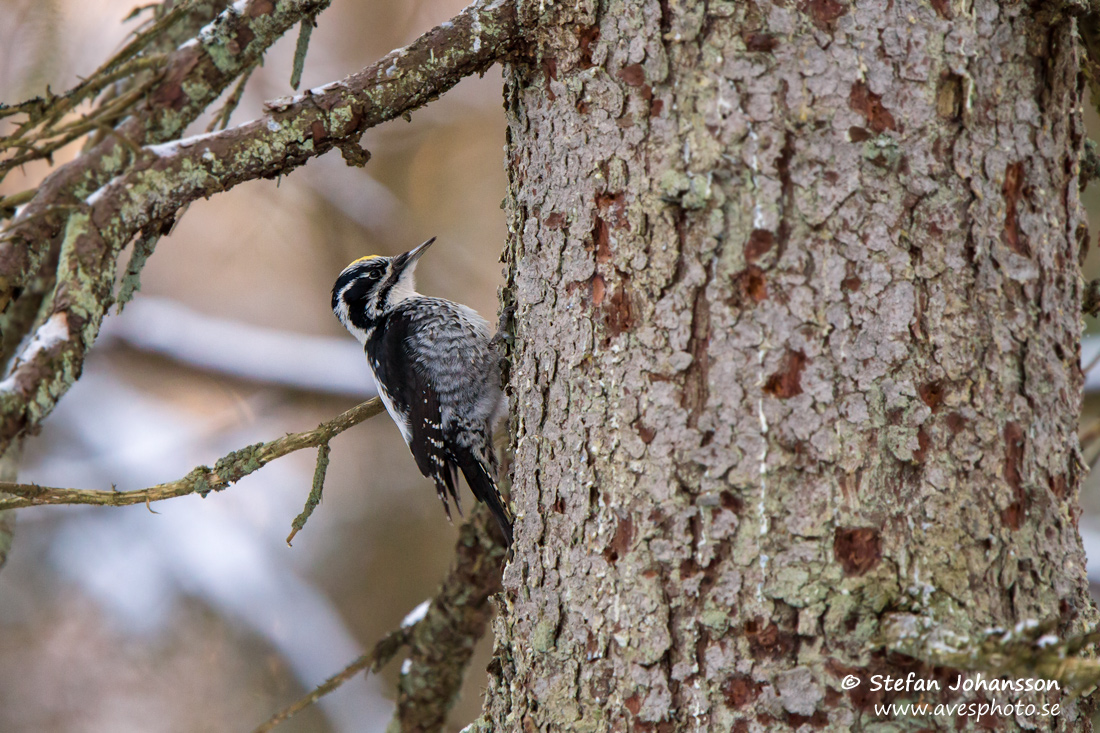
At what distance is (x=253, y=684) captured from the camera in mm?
5805

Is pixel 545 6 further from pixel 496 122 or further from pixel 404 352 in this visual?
pixel 496 122

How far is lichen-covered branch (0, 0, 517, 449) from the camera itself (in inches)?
73.0

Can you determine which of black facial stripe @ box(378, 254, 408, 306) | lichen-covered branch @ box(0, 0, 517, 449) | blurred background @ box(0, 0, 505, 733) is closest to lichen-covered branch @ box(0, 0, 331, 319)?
lichen-covered branch @ box(0, 0, 517, 449)

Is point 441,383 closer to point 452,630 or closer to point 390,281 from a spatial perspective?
point 390,281

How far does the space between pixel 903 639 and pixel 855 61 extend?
1012mm

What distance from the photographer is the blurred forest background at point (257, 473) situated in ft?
17.9

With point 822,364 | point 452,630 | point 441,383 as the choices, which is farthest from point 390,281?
point 822,364

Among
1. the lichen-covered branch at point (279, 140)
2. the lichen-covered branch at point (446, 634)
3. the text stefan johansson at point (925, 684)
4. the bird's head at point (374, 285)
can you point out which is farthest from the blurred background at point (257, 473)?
the text stefan johansson at point (925, 684)

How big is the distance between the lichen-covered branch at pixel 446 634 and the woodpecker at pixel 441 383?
0.27 metres

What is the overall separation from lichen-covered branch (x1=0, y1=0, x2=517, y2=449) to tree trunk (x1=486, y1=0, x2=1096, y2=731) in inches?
13.5

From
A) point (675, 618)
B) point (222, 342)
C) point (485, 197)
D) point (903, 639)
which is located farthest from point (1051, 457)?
point (485, 197)

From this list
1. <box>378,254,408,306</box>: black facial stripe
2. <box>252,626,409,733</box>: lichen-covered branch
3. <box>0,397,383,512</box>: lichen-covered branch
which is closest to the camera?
<box>0,397,383,512</box>: lichen-covered branch

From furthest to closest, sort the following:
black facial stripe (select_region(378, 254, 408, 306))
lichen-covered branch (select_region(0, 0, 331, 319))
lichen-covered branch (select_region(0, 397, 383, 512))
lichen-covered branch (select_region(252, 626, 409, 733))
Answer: black facial stripe (select_region(378, 254, 408, 306)) → lichen-covered branch (select_region(252, 626, 409, 733)) → lichen-covered branch (select_region(0, 0, 331, 319)) → lichen-covered branch (select_region(0, 397, 383, 512))

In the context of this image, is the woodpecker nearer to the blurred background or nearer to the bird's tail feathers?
the bird's tail feathers
